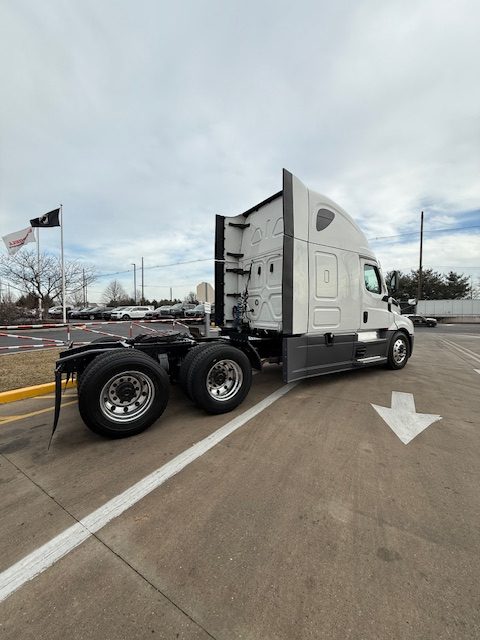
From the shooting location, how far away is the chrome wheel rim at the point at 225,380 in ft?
14.8

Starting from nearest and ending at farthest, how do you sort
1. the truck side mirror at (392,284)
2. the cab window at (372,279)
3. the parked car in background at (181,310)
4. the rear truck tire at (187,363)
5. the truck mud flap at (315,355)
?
the rear truck tire at (187,363), the truck mud flap at (315,355), the cab window at (372,279), the truck side mirror at (392,284), the parked car in background at (181,310)

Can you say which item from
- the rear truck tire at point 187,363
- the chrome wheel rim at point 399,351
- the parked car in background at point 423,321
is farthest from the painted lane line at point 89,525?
the parked car in background at point 423,321

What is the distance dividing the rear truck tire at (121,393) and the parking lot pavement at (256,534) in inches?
9.1

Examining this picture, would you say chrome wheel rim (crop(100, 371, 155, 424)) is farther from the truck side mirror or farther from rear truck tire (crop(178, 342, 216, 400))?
the truck side mirror

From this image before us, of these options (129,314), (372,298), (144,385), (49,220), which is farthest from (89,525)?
(129,314)

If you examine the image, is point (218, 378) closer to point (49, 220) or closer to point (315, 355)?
point (315, 355)

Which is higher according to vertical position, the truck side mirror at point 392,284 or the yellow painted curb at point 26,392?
the truck side mirror at point 392,284

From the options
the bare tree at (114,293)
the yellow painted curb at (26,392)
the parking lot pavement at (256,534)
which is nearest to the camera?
the parking lot pavement at (256,534)

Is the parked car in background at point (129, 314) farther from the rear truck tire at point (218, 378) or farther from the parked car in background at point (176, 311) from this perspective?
the rear truck tire at point (218, 378)

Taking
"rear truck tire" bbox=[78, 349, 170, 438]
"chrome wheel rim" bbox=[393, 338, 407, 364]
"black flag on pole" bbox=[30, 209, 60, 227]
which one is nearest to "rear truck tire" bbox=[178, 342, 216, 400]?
"rear truck tire" bbox=[78, 349, 170, 438]

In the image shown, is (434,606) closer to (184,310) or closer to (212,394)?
(212,394)

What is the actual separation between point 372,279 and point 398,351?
204 centimetres

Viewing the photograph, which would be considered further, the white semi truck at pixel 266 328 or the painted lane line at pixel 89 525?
the white semi truck at pixel 266 328

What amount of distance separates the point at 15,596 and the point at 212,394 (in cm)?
292
